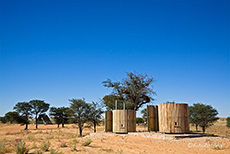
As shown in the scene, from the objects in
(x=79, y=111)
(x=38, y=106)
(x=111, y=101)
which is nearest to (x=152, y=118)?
(x=79, y=111)

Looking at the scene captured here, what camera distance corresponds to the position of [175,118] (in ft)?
65.4

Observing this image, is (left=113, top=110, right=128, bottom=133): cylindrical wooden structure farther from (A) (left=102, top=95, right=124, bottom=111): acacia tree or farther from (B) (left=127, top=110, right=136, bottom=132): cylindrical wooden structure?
(A) (left=102, top=95, right=124, bottom=111): acacia tree

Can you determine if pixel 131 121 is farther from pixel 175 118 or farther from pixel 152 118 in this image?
pixel 175 118

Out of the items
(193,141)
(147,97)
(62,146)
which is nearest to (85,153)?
(62,146)

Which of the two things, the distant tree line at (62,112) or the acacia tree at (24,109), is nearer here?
the distant tree line at (62,112)

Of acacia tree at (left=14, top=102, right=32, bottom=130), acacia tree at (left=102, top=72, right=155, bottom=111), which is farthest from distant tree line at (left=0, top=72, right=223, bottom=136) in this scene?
acacia tree at (left=14, top=102, right=32, bottom=130)

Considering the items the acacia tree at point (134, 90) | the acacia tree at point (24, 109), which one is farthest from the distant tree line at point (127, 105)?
the acacia tree at point (24, 109)

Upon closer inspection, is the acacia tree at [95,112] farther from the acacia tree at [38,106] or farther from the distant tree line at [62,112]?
the acacia tree at [38,106]

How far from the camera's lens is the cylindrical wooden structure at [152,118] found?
22656 mm

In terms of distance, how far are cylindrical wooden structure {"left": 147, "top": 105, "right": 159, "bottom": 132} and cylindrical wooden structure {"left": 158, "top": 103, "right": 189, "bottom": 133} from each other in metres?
2.23

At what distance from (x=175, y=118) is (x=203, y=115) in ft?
64.4

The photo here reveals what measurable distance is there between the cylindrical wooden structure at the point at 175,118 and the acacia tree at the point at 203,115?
18.5 meters

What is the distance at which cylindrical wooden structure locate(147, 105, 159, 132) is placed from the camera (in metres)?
22.7

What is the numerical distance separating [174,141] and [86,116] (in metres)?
16.1
